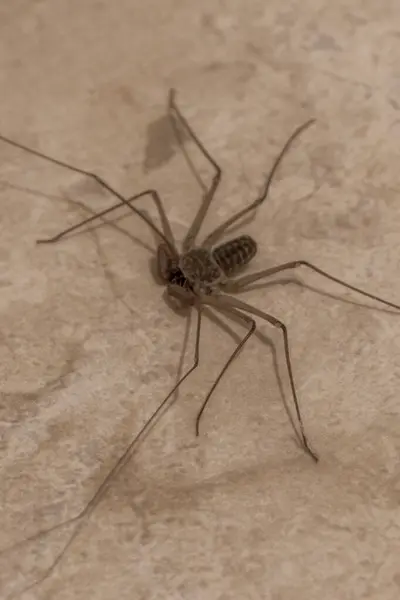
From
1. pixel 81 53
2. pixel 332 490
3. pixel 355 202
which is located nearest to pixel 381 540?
pixel 332 490

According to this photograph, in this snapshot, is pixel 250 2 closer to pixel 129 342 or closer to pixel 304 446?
pixel 129 342

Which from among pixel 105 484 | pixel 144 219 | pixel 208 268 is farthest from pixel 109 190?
pixel 105 484

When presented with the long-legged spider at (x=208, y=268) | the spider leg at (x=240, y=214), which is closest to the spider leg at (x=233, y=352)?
the long-legged spider at (x=208, y=268)

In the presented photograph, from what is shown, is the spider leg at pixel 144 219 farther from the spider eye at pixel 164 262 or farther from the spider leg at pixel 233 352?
the spider leg at pixel 233 352

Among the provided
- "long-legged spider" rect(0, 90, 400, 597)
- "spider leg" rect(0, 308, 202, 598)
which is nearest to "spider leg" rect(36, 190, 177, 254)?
"long-legged spider" rect(0, 90, 400, 597)

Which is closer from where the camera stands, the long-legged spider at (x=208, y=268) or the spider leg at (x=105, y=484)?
the spider leg at (x=105, y=484)
